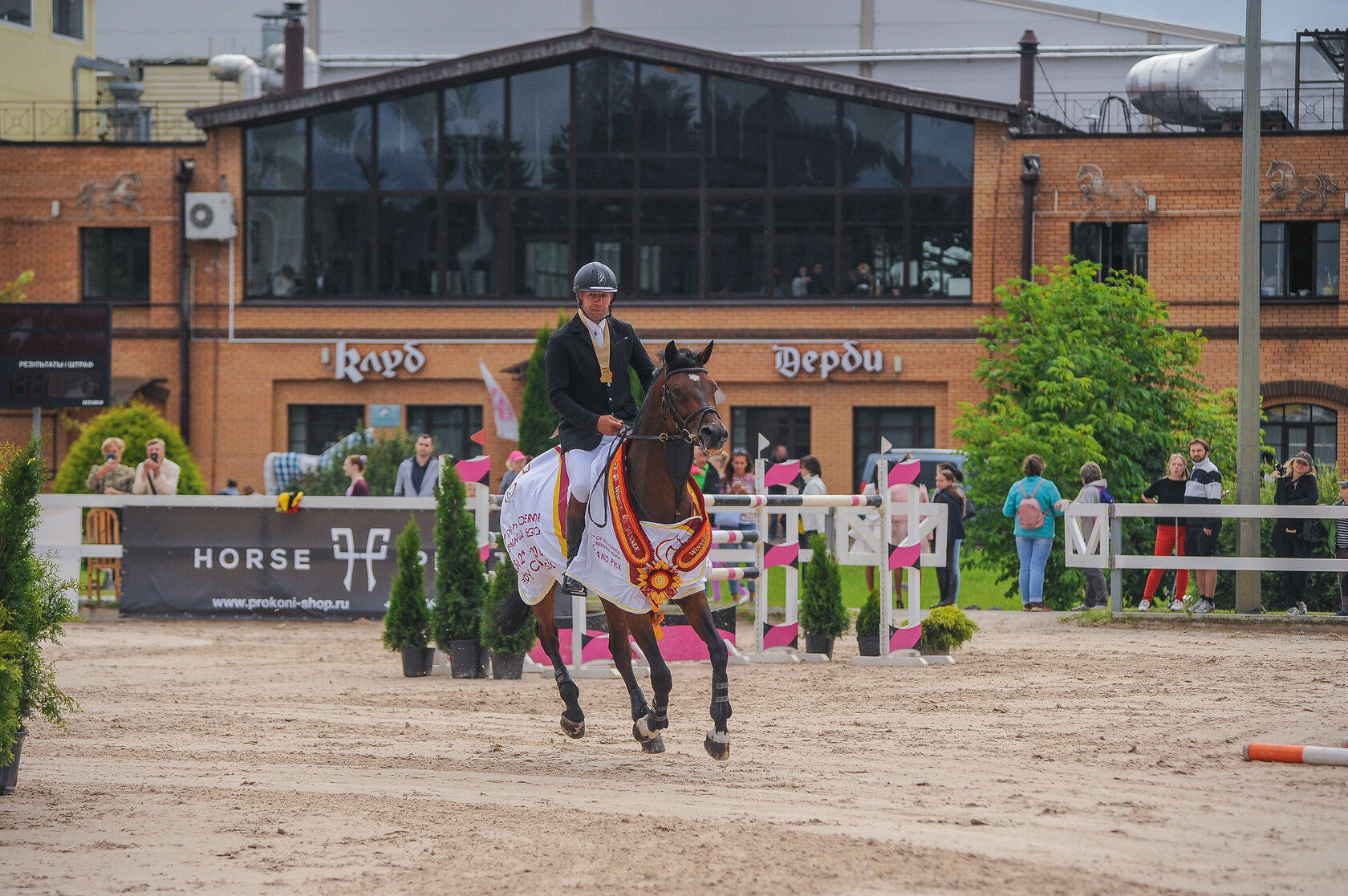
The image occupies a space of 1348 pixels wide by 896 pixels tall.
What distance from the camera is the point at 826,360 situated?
3294cm

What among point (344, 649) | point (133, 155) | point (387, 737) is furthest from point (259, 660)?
point (133, 155)

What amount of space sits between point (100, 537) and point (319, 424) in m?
14.6

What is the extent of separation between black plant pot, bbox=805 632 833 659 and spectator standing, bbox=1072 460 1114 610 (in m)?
5.28

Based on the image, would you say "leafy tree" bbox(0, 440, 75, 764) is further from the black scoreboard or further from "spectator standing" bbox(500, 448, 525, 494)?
the black scoreboard

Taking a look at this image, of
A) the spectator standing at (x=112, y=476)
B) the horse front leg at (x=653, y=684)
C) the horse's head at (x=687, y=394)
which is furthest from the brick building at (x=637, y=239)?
the horse's head at (x=687, y=394)

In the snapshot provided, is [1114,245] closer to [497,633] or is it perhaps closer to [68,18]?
[497,633]

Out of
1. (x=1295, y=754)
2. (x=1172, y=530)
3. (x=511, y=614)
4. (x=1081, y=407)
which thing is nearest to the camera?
(x=1295, y=754)

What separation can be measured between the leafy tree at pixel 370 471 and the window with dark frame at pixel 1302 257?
17.7 meters

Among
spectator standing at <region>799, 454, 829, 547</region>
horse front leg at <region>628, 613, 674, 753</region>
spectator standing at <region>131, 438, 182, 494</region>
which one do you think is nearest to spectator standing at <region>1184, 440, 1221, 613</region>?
spectator standing at <region>799, 454, 829, 547</region>

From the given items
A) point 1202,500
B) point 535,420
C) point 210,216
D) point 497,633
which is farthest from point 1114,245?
point 497,633

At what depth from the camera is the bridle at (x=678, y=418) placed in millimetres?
8539

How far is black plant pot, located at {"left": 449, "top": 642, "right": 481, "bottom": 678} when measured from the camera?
13750 mm

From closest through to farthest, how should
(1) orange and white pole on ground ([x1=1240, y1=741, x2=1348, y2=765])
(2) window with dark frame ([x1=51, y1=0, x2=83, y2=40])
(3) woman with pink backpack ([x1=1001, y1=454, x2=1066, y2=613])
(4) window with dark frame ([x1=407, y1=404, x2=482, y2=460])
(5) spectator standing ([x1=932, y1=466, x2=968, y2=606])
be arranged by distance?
(1) orange and white pole on ground ([x1=1240, y1=741, x2=1348, y2=765]) → (3) woman with pink backpack ([x1=1001, y1=454, x2=1066, y2=613]) → (5) spectator standing ([x1=932, y1=466, x2=968, y2=606]) → (4) window with dark frame ([x1=407, y1=404, x2=482, y2=460]) → (2) window with dark frame ([x1=51, y1=0, x2=83, y2=40])

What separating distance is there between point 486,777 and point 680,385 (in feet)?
7.72
